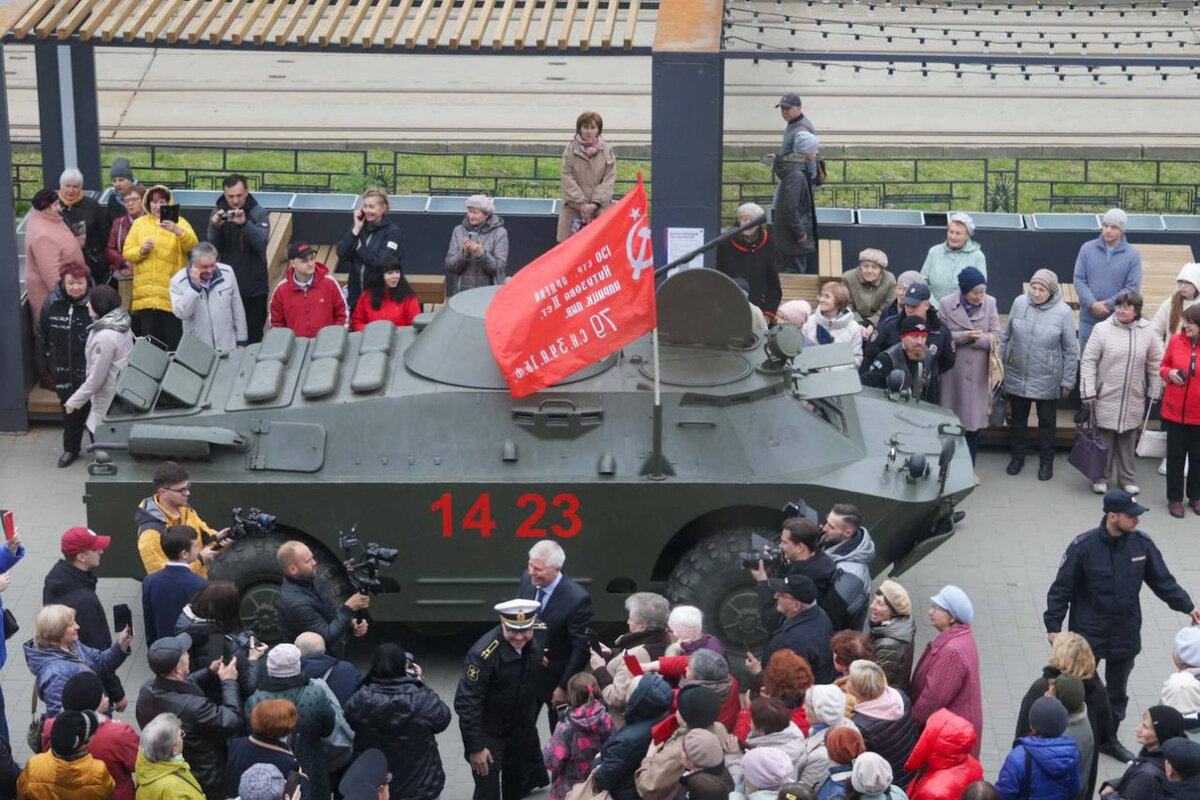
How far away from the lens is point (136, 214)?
1738cm

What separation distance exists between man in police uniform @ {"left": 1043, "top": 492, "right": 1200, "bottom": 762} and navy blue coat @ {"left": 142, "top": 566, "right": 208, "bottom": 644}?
516 centimetres

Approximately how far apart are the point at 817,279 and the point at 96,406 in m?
6.34

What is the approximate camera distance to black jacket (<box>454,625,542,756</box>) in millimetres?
11258

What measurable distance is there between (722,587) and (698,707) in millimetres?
3386

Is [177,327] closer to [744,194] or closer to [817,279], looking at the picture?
[817,279]

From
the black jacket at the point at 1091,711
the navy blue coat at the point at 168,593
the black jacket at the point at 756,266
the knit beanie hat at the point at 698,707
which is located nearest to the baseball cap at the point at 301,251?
the black jacket at the point at 756,266

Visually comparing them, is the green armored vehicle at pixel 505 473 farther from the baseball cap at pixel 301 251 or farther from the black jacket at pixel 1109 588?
the baseball cap at pixel 301 251

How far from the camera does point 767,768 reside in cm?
970

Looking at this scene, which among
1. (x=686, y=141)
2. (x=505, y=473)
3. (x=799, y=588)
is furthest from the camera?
(x=686, y=141)

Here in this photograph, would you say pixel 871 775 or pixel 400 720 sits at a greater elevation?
pixel 871 775

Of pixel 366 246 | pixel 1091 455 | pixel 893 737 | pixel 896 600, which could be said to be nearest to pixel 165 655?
pixel 893 737

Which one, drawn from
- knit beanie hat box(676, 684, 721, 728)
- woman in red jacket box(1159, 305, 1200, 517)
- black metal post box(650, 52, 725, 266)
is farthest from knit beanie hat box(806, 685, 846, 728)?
black metal post box(650, 52, 725, 266)

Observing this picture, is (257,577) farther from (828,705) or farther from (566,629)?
(828,705)

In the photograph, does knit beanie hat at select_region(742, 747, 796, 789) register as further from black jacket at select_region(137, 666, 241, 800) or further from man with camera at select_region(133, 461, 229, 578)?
man with camera at select_region(133, 461, 229, 578)
